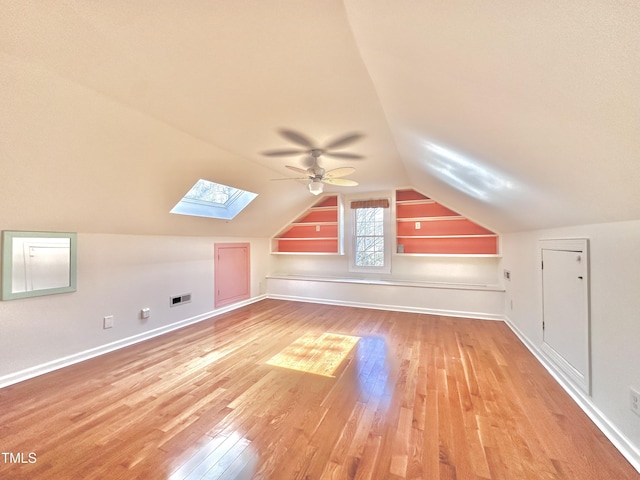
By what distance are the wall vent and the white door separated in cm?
456

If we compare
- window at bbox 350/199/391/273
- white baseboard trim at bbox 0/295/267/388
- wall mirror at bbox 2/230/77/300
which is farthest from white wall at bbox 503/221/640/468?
wall mirror at bbox 2/230/77/300

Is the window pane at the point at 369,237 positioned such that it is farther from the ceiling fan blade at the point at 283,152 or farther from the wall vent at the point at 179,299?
the wall vent at the point at 179,299

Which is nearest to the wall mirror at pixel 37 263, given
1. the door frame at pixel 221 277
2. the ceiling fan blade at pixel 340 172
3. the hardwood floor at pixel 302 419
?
the hardwood floor at pixel 302 419

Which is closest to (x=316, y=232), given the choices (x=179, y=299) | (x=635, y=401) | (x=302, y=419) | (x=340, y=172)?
(x=179, y=299)

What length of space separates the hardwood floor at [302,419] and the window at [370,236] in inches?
93.3

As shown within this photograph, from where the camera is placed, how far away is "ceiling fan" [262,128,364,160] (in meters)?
2.54

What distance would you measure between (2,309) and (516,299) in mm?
5726

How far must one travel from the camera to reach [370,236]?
214 inches

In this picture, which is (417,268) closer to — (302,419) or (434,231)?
(434,231)

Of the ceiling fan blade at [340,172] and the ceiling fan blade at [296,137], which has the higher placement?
the ceiling fan blade at [296,137]

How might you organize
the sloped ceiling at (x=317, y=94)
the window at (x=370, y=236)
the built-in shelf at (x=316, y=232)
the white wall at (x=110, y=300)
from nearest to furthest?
the sloped ceiling at (x=317, y=94) < the white wall at (x=110, y=300) < the window at (x=370, y=236) < the built-in shelf at (x=316, y=232)

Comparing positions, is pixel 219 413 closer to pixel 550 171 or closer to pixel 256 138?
pixel 256 138

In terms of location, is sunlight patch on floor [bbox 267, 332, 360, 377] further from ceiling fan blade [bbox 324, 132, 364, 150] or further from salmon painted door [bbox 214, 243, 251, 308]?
ceiling fan blade [bbox 324, 132, 364, 150]

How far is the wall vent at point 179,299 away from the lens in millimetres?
3791
